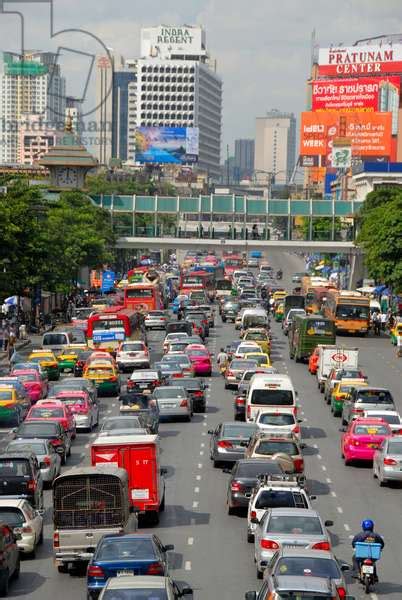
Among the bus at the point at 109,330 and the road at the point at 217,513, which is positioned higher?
the road at the point at 217,513

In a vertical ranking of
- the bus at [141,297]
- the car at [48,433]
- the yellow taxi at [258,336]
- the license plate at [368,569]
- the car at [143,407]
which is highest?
the license plate at [368,569]

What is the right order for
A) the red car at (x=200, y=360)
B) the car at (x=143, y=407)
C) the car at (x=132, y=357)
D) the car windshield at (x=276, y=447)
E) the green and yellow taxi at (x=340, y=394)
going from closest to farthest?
the car windshield at (x=276, y=447) → the car at (x=143, y=407) → the green and yellow taxi at (x=340, y=394) → the red car at (x=200, y=360) → the car at (x=132, y=357)

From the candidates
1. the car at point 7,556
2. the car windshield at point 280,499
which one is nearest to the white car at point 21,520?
the car at point 7,556

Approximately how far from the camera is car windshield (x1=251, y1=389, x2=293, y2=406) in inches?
1756

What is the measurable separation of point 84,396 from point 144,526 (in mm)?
16267

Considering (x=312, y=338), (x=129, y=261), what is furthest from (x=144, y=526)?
(x=129, y=261)

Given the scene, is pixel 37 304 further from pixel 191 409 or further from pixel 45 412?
pixel 45 412

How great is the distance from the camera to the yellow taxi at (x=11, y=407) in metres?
47.0

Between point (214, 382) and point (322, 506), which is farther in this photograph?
point (214, 382)

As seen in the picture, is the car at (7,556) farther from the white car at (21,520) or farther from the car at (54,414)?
the car at (54,414)

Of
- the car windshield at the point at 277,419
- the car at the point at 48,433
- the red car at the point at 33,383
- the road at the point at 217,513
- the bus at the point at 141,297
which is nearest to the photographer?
the road at the point at 217,513

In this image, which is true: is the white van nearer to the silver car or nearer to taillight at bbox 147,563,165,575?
the silver car

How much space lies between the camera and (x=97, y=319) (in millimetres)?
71375

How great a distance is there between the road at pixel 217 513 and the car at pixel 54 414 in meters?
0.68
